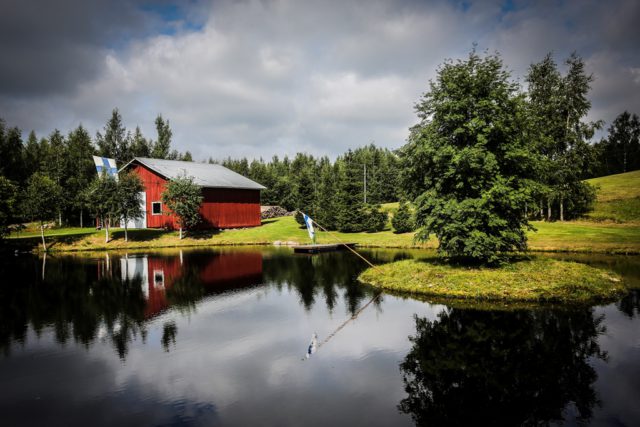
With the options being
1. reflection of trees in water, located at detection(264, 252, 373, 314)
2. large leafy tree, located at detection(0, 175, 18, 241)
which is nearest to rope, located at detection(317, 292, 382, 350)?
reflection of trees in water, located at detection(264, 252, 373, 314)

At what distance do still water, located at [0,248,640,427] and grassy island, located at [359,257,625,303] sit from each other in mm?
1236

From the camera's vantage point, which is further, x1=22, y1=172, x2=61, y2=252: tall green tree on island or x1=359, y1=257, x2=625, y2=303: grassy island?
x1=22, y1=172, x2=61, y2=252: tall green tree on island

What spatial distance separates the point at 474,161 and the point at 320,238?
29.2 metres

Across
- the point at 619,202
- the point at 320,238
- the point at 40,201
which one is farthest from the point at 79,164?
the point at 619,202

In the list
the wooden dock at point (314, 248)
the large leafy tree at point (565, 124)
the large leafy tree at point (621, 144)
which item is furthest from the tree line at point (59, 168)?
the large leafy tree at point (621, 144)

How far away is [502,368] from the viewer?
1137 cm

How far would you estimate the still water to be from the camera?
9.25 meters

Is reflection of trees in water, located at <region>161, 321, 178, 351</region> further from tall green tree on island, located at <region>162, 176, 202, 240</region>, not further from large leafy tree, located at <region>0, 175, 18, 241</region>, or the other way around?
large leafy tree, located at <region>0, 175, 18, 241</region>

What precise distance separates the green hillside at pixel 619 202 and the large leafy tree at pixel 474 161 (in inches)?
1302

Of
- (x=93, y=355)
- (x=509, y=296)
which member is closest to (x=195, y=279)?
(x=93, y=355)

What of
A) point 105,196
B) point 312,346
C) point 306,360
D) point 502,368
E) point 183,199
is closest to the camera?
point 502,368

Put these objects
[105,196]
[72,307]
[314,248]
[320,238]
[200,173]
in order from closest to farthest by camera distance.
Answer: [72,307]
[314,248]
[105,196]
[320,238]
[200,173]

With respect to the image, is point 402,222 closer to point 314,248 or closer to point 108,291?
point 314,248

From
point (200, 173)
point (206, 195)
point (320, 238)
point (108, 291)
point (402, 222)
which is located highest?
point (200, 173)
